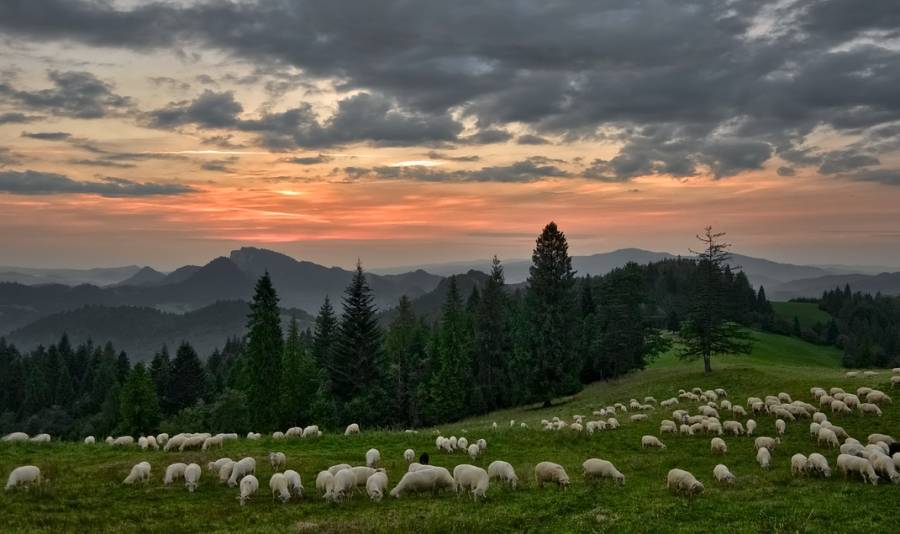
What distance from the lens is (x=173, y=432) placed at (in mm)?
68750

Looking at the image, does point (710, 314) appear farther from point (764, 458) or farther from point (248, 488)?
point (248, 488)

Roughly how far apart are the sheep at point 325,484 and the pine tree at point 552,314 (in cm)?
4303

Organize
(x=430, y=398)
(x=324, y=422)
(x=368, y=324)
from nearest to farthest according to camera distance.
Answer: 1. (x=324, y=422)
2. (x=368, y=324)
3. (x=430, y=398)

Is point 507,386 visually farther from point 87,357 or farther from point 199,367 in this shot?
point 87,357

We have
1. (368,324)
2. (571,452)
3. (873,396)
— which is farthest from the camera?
(368,324)

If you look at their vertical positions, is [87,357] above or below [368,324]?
below

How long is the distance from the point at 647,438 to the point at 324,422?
3833 centimetres

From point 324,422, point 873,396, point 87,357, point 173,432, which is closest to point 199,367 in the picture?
point 173,432

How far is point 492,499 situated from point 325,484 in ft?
19.1

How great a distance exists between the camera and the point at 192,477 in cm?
1997

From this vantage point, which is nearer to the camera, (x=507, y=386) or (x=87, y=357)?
(x=507, y=386)

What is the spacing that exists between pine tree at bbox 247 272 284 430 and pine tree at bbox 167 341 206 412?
5394 cm

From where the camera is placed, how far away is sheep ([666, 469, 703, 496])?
61.0ft

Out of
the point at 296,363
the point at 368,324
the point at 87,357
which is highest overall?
the point at 368,324
